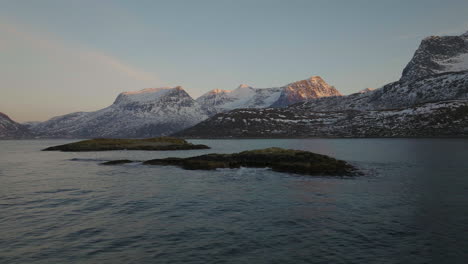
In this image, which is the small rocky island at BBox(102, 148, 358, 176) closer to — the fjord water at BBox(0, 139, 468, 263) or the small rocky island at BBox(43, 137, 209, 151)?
the fjord water at BBox(0, 139, 468, 263)

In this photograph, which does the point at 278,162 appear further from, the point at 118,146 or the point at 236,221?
the point at 118,146

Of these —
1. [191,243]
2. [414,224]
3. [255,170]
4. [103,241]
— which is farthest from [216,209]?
[255,170]

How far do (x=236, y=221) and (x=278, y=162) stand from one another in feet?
119

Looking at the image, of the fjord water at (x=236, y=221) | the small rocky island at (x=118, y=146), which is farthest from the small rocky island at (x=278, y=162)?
the small rocky island at (x=118, y=146)

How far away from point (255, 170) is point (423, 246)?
3762 cm

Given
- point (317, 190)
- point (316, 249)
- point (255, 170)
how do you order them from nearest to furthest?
point (316, 249)
point (317, 190)
point (255, 170)

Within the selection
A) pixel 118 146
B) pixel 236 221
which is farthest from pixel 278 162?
pixel 118 146

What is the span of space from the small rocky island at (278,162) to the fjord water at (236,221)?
7.93 m

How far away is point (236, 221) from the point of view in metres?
24.5

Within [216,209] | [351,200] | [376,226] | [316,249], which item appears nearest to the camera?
[316,249]

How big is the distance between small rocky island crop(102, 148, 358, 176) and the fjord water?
793 centimetres

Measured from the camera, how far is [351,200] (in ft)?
102

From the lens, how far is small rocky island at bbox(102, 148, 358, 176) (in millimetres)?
51562

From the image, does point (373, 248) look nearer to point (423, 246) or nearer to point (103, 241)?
point (423, 246)
